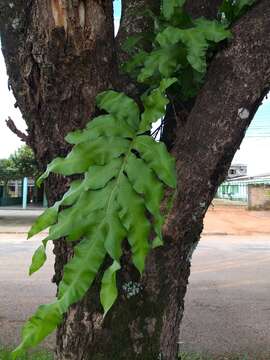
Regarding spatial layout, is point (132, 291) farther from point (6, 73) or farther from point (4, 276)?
point (4, 276)

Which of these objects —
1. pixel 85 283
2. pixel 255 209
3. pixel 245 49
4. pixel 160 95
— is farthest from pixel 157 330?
pixel 255 209

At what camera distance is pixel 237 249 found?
15461 mm

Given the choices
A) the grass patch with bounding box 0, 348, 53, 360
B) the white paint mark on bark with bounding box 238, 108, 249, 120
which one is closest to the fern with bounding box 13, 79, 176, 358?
the white paint mark on bark with bounding box 238, 108, 249, 120

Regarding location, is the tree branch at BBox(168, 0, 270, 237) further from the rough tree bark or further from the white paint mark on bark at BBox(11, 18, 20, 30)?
the white paint mark on bark at BBox(11, 18, 20, 30)

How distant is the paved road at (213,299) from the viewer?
5859 millimetres

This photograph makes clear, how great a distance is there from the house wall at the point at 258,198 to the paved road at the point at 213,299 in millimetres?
18508

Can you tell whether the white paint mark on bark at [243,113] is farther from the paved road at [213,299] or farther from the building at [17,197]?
the building at [17,197]

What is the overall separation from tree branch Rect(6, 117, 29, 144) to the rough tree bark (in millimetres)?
127

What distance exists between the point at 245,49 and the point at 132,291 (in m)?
1.15

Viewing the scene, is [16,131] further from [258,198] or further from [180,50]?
[258,198]

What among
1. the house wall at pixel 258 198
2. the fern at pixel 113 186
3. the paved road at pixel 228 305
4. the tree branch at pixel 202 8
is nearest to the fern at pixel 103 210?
the fern at pixel 113 186

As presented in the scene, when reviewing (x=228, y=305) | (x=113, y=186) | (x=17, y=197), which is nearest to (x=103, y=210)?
(x=113, y=186)

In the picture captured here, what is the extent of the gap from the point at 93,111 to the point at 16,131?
1.67 ft

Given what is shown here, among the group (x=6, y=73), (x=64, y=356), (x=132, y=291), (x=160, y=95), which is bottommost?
(x=64, y=356)
